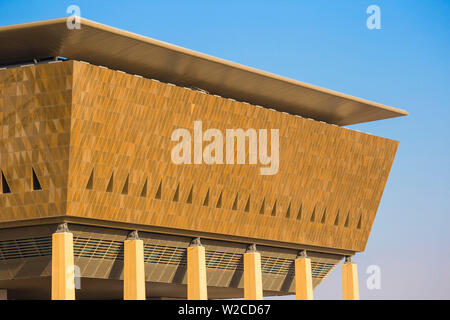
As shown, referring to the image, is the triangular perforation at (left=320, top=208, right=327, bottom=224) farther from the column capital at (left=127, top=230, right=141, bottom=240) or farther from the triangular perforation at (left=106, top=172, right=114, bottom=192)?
the triangular perforation at (left=106, top=172, right=114, bottom=192)

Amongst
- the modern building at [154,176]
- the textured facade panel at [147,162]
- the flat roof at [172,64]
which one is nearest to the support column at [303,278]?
the modern building at [154,176]

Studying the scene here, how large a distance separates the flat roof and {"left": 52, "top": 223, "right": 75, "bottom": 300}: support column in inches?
377

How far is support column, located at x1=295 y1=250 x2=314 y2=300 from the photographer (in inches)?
2667

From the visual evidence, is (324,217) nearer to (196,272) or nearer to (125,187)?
(196,272)

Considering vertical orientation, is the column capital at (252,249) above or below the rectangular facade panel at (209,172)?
below

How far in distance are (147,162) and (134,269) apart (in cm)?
591

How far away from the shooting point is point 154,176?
186 feet

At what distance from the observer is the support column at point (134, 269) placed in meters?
55.5

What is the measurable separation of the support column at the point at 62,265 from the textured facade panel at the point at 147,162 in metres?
1.24

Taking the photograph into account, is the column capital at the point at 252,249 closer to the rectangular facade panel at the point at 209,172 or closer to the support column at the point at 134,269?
the rectangular facade panel at the point at 209,172

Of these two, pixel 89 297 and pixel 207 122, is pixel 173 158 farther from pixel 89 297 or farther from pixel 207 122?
pixel 89 297

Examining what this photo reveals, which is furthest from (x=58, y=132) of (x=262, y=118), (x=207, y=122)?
(x=262, y=118)

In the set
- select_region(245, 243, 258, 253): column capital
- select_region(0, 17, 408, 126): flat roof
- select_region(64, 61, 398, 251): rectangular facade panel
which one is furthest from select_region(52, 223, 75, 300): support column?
select_region(245, 243, 258, 253): column capital

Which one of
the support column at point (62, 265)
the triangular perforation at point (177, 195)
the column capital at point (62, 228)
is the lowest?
the support column at point (62, 265)
